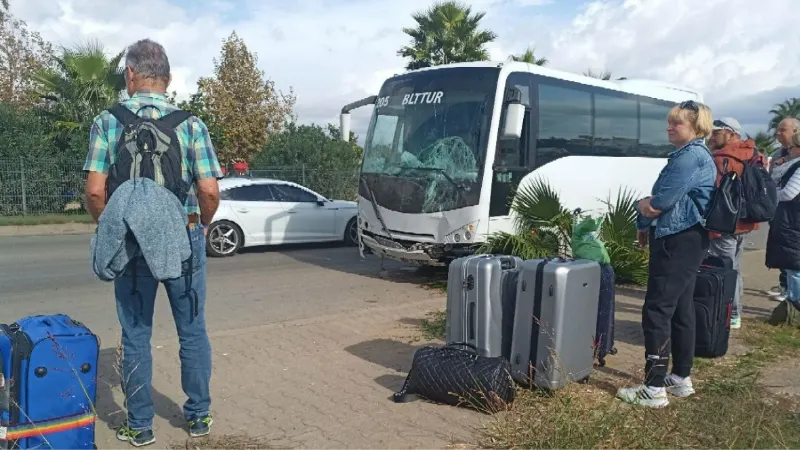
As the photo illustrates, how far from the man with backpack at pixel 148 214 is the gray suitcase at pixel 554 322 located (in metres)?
2.16

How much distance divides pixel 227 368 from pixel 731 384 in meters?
3.87

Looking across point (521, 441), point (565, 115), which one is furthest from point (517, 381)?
point (565, 115)

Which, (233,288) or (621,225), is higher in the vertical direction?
(621,225)

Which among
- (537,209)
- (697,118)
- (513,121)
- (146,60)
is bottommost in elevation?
(537,209)

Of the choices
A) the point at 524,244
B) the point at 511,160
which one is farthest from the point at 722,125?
the point at 511,160

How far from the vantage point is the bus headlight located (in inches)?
365

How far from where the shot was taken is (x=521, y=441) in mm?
3768

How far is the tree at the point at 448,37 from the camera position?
86.1 feet

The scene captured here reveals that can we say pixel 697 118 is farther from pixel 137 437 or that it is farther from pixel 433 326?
pixel 137 437

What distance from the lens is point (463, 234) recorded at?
9336 mm

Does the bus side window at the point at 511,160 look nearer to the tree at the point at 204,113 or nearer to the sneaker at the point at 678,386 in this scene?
the sneaker at the point at 678,386

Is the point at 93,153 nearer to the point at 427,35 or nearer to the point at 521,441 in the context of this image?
the point at 521,441

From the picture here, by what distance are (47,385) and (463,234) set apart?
255 inches

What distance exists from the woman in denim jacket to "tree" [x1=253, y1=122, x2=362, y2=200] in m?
17.9
